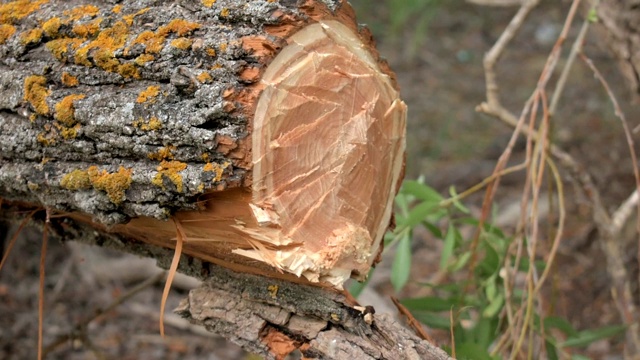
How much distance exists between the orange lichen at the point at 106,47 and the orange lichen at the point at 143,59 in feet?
0.15

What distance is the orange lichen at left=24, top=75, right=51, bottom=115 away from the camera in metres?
1.17

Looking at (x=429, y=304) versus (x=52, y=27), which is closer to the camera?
(x=52, y=27)

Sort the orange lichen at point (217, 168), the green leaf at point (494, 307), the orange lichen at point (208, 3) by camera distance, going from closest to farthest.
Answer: the orange lichen at point (217, 168) < the orange lichen at point (208, 3) < the green leaf at point (494, 307)

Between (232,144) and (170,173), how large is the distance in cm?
11

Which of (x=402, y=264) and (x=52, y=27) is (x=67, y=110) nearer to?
(x=52, y=27)

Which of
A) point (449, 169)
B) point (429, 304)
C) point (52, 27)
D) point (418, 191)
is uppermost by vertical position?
point (52, 27)

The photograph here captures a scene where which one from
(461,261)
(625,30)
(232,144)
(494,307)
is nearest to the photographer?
(232,144)

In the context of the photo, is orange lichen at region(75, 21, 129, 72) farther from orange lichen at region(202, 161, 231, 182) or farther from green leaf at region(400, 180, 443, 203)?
green leaf at region(400, 180, 443, 203)

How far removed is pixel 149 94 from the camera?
3.49 ft

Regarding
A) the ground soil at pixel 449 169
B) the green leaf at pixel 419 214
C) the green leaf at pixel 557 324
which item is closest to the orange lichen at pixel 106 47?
the ground soil at pixel 449 169

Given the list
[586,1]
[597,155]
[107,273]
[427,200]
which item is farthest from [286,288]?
[597,155]

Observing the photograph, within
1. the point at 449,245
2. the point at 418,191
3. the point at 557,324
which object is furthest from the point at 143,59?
the point at 557,324

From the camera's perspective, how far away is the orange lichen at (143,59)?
108cm

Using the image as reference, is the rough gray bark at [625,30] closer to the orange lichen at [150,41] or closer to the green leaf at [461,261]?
the green leaf at [461,261]
